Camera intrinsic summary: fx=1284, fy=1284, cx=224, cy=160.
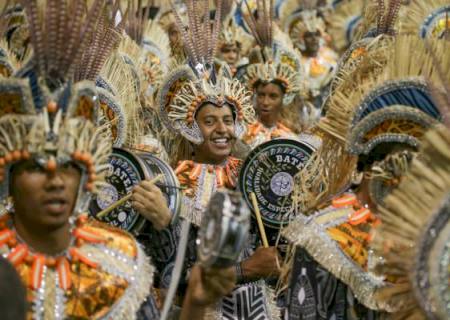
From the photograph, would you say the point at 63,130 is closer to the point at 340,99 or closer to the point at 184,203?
the point at 340,99

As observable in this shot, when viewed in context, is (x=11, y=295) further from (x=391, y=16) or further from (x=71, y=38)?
(x=391, y=16)

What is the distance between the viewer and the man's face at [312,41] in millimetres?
13875

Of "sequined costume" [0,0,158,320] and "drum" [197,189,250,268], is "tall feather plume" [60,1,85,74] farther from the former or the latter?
"drum" [197,189,250,268]

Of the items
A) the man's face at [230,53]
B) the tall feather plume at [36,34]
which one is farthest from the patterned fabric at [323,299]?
the man's face at [230,53]

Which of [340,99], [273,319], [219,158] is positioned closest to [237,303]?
[273,319]

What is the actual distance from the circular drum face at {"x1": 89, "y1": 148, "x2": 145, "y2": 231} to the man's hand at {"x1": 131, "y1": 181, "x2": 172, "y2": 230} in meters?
0.16

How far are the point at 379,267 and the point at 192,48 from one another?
339 centimetres

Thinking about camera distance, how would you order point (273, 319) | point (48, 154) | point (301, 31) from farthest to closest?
point (301, 31)
point (273, 319)
point (48, 154)

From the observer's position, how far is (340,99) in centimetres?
530

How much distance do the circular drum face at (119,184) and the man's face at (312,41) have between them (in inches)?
305

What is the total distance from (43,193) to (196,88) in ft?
9.70

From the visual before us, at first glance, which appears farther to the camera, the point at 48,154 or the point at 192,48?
the point at 192,48

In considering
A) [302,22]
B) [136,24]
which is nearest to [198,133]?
[136,24]

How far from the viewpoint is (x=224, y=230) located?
4043mm
